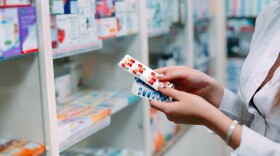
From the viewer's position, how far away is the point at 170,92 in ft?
3.85

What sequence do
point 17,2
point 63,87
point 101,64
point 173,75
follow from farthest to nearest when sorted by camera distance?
point 101,64, point 63,87, point 173,75, point 17,2

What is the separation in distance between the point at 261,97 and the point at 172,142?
4.10ft

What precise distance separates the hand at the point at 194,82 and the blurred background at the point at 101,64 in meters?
0.15

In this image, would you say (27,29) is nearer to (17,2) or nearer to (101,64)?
(17,2)

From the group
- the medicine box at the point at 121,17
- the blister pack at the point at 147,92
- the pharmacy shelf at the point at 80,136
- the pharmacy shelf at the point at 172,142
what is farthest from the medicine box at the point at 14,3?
the pharmacy shelf at the point at 172,142

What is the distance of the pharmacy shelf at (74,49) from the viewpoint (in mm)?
1446

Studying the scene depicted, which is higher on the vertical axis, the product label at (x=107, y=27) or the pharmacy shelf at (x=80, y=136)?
the product label at (x=107, y=27)

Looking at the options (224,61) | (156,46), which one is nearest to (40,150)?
(156,46)

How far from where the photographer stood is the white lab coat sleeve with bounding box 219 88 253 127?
4.72 ft

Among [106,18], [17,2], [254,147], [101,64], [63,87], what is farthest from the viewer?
[101,64]

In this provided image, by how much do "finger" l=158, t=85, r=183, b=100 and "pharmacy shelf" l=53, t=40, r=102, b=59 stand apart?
46 centimetres

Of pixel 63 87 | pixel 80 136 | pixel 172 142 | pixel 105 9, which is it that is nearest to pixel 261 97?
pixel 80 136

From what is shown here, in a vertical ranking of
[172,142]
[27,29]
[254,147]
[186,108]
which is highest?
[27,29]

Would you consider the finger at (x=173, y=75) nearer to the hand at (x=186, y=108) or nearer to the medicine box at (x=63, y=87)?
the hand at (x=186, y=108)
